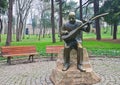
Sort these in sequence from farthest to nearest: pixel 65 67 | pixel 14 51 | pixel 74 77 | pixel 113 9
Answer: pixel 113 9 < pixel 14 51 < pixel 65 67 < pixel 74 77

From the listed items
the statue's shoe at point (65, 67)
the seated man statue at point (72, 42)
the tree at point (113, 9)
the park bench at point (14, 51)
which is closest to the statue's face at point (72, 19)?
the seated man statue at point (72, 42)

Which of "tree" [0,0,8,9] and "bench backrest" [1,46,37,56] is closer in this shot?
"bench backrest" [1,46,37,56]

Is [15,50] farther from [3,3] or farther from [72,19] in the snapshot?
[3,3]

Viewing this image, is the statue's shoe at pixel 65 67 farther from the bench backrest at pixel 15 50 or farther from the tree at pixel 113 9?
the tree at pixel 113 9

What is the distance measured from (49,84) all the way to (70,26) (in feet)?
7.28

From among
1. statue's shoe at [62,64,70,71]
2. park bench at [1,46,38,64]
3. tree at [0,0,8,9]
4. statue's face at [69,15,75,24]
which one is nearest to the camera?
statue's shoe at [62,64,70,71]

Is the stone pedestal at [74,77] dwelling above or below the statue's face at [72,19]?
below

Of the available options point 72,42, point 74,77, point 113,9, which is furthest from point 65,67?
point 113,9

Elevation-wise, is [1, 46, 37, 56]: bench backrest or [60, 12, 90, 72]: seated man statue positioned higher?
[60, 12, 90, 72]: seated man statue

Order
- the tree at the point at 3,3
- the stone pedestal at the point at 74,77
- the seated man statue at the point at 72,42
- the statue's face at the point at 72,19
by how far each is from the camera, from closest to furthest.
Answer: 1. the stone pedestal at the point at 74,77
2. the seated man statue at the point at 72,42
3. the statue's face at the point at 72,19
4. the tree at the point at 3,3

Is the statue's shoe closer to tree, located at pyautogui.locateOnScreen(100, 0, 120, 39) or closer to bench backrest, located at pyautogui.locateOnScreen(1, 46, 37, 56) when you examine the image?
bench backrest, located at pyautogui.locateOnScreen(1, 46, 37, 56)

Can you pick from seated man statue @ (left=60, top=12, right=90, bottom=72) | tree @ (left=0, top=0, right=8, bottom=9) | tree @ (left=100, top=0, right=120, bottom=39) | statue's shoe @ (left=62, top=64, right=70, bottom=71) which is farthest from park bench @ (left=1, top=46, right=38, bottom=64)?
tree @ (left=100, top=0, right=120, bottom=39)

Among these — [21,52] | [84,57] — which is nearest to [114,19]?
[21,52]

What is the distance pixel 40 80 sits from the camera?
9992 mm
